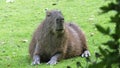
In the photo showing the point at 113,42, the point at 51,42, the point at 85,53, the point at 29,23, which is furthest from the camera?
the point at 29,23

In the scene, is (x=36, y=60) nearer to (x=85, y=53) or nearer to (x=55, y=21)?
(x=55, y=21)

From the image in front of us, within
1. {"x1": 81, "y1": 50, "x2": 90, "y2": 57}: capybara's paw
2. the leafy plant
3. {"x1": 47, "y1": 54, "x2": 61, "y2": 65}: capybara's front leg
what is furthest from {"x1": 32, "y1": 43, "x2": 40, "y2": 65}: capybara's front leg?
the leafy plant

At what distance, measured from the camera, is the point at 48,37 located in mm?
8531

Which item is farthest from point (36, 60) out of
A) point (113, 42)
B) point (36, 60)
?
point (113, 42)

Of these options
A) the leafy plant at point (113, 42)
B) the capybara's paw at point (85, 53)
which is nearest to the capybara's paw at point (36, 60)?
→ the capybara's paw at point (85, 53)

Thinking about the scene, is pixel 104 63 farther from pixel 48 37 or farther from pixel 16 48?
pixel 16 48

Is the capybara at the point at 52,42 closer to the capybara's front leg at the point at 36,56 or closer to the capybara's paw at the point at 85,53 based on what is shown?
the capybara's front leg at the point at 36,56

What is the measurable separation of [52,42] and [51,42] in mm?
21

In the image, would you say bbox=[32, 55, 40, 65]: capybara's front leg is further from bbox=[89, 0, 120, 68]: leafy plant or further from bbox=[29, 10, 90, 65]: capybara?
bbox=[89, 0, 120, 68]: leafy plant

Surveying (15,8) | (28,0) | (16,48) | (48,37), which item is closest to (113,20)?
(48,37)

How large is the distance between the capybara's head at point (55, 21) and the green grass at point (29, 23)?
0.74 meters

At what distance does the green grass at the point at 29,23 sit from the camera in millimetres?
9191

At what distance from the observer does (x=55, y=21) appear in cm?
818

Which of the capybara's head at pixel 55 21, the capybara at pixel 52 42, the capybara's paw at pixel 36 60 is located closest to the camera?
the capybara's head at pixel 55 21
